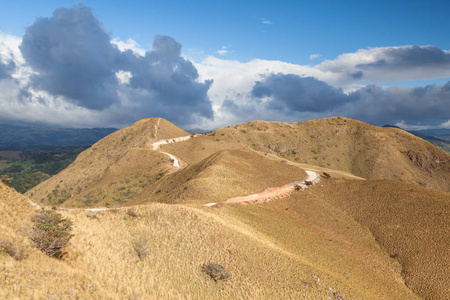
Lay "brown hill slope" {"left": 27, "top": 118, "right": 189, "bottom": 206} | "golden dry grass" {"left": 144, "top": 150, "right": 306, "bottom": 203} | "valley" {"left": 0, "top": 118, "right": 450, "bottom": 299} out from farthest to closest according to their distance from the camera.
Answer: "brown hill slope" {"left": 27, "top": 118, "right": 189, "bottom": 206} → "golden dry grass" {"left": 144, "top": 150, "right": 306, "bottom": 203} → "valley" {"left": 0, "top": 118, "right": 450, "bottom": 299}

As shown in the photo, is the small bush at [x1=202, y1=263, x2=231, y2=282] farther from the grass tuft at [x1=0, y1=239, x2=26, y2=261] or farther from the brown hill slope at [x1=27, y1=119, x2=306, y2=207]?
the brown hill slope at [x1=27, y1=119, x2=306, y2=207]

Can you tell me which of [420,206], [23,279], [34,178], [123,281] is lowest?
[34,178]

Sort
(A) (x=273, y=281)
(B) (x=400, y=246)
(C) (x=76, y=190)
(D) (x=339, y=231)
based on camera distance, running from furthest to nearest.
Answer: (C) (x=76, y=190), (D) (x=339, y=231), (B) (x=400, y=246), (A) (x=273, y=281)

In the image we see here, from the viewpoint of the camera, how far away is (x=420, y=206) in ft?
148

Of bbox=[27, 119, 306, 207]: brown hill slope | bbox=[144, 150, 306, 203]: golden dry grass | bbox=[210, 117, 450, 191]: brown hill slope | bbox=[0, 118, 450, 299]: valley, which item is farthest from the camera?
bbox=[210, 117, 450, 191]: brown hill slope

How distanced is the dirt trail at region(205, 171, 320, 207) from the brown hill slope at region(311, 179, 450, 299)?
2.99m

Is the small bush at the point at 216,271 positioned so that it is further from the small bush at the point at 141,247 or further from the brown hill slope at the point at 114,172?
the brown hill slope at the point at 114,172

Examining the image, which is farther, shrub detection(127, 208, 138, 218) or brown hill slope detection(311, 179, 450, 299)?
brown hill slope detection(311, 179, 450, 299)

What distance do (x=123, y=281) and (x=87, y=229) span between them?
816 cm

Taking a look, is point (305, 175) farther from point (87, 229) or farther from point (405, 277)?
point (87, 229)

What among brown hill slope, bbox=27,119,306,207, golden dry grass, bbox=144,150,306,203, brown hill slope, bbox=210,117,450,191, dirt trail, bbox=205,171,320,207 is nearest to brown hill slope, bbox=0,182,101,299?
dirt trail, bbox=205,171,320,207

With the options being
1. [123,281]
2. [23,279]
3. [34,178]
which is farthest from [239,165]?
[34,178]

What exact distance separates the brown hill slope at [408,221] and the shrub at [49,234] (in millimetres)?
38695

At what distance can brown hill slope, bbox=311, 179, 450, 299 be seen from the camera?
103 ft
